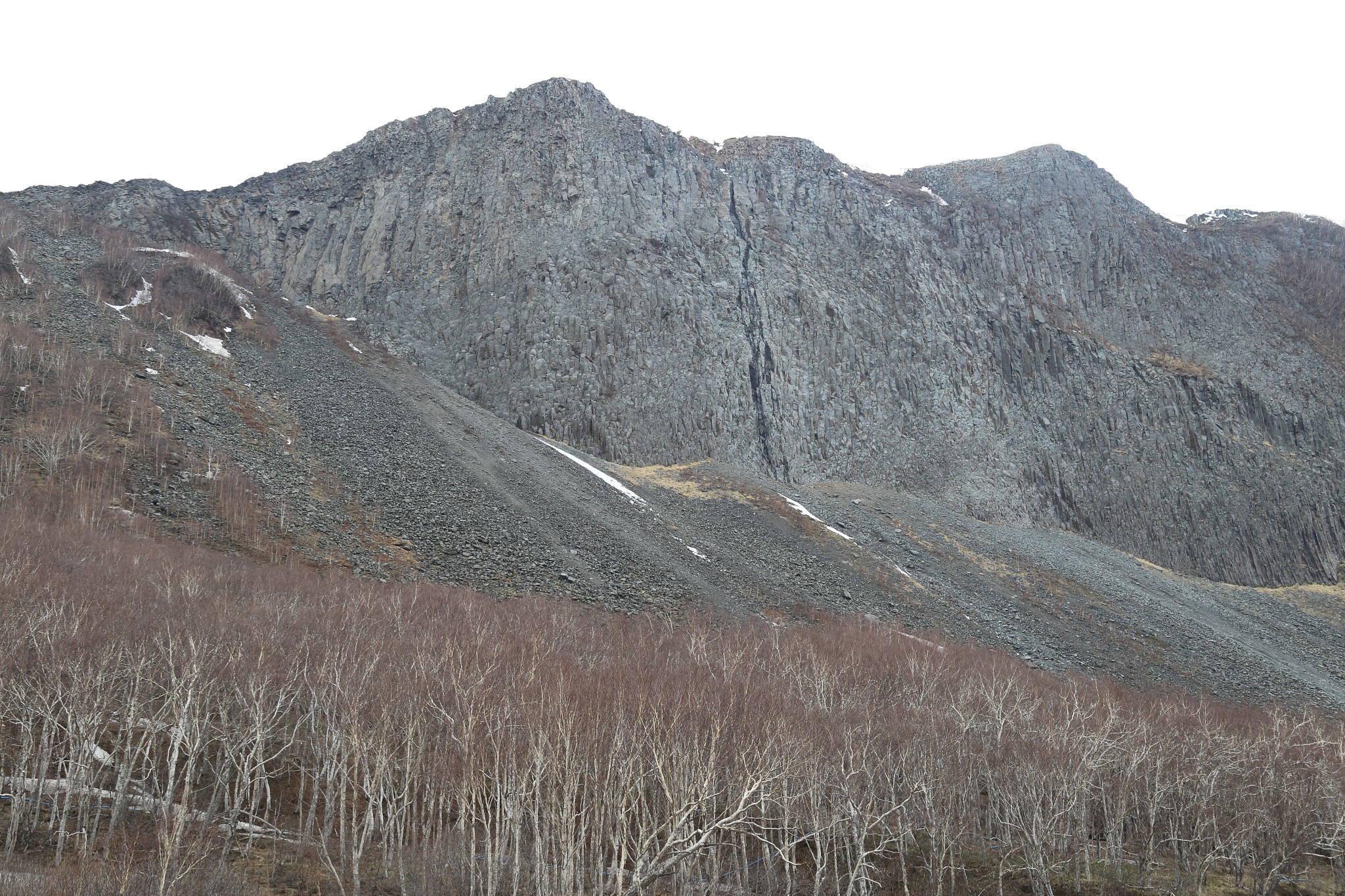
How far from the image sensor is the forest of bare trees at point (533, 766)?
13.2 meters

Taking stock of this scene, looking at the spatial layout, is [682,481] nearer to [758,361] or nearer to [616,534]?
[616,534]

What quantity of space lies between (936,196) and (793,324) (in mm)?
34025

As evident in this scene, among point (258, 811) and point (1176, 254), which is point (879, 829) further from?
point (1176, 254)

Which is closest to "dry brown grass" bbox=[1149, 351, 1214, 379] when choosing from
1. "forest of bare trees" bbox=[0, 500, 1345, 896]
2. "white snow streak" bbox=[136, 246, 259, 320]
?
"forest of bare trees" bbox=[0, 500, 1345, 896]

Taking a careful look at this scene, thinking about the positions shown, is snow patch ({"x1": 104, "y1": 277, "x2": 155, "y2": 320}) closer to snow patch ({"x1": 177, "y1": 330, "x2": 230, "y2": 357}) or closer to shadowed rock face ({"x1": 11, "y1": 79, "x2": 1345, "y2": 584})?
snow patch ({"x1": 177, "y1": 330, "x2": 230, "y2": 357})

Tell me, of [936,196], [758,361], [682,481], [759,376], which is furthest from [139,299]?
[936,196]

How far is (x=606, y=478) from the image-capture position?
46.9m

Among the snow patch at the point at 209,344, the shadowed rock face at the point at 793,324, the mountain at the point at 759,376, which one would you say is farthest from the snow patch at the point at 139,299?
the shadowed rock face at the point at 793,324

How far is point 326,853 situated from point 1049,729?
773 inches

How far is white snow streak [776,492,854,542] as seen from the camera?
1820 inches

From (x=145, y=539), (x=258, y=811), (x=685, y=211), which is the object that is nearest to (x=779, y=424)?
(x=685, y=211)

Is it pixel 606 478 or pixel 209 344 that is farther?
pixel 209 344

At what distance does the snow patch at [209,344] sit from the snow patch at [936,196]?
7729 centimetres

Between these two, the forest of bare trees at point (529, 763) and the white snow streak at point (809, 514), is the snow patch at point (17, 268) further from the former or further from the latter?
the white snow streak at point (809, 514)
